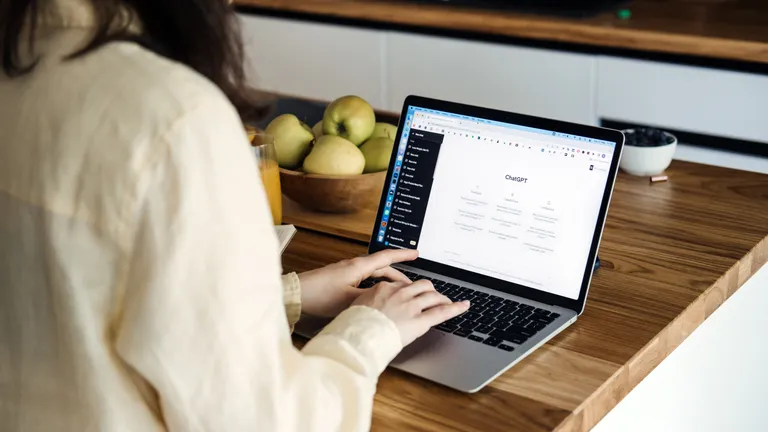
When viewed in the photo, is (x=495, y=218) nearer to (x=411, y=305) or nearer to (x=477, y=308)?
(x=477, y=308)

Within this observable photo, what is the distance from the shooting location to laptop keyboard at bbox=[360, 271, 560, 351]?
3.67ft

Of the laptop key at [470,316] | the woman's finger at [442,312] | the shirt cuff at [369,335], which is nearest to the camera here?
the shirt cuff at [369,335]

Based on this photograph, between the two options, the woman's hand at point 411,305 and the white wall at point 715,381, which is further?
the white wall at point 715,381

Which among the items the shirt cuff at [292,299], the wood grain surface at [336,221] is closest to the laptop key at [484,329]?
the shirt cuff at [292,299]

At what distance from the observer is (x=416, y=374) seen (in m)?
1.05

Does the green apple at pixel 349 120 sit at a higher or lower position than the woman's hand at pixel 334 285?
higher

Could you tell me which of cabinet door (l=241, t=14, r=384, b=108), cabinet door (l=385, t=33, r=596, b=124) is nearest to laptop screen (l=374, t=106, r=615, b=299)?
cabinet door (l=385, t=33, r=596, b=124)

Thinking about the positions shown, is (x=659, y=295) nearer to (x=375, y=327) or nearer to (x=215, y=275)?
(x=375, y=327)

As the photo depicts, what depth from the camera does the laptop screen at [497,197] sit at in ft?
3.94

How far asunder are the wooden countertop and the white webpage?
1393 millimetres

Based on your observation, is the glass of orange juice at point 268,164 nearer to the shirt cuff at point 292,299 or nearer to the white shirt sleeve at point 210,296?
the shirt cuff at point 292,299

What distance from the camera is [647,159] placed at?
1626 millimetres

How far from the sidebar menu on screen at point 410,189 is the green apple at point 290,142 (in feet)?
0.82

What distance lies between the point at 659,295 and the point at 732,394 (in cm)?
33
